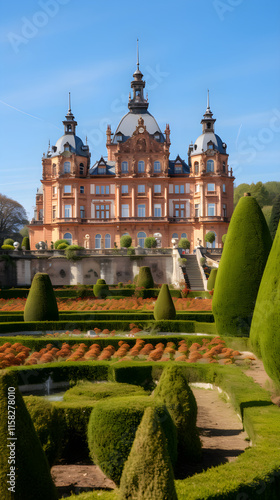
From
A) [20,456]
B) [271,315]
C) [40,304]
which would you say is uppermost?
[271,315]

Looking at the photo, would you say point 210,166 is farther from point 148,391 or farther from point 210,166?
point 148,391

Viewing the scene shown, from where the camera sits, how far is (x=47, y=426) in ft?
22.6

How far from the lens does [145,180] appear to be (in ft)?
182

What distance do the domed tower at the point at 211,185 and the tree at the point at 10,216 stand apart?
3109 cm

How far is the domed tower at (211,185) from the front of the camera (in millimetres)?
54125

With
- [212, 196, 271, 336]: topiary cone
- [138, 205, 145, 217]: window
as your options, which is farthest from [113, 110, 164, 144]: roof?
[212, 196, 271, 336]: topiary cone

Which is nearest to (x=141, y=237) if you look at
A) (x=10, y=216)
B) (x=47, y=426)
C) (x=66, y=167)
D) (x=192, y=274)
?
(x=66, y=167)

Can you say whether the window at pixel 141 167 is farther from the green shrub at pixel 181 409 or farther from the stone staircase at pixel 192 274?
the green shrub at pixel 181 409

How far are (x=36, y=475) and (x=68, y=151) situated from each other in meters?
53.6

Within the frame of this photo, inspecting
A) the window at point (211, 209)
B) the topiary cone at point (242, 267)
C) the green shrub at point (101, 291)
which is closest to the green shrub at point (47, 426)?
the topiary cone at point (242, 267)

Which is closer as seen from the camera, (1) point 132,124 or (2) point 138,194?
(2) point 138,194

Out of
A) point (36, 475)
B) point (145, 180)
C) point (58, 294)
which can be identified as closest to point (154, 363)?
point (36, 475)

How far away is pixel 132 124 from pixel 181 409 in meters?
53.9

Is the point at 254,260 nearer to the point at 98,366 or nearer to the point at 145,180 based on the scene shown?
the point at 98,366
